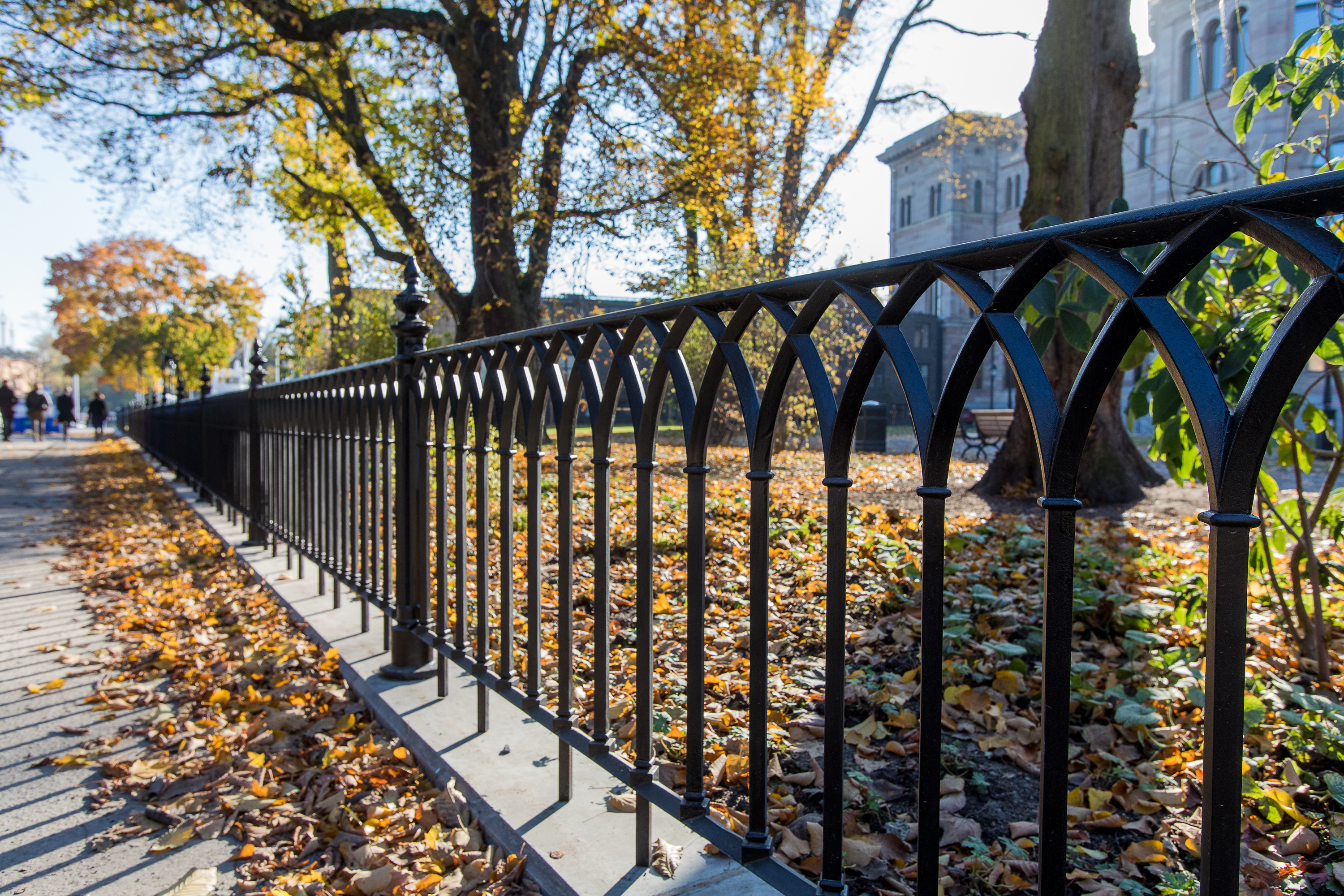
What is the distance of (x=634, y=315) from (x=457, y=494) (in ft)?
4.33

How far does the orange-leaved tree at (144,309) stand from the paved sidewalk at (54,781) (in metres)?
32.6

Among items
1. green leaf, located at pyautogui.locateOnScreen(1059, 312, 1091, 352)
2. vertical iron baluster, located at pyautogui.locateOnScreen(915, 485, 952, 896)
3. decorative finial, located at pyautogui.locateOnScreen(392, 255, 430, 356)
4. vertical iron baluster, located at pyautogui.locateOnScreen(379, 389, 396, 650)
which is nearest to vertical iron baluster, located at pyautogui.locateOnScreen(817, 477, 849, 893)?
vertical iron baluster, located at pyautogui.locateOnScreen(915, 485, 952, 896)

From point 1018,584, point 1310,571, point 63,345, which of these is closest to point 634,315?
point 1310,571

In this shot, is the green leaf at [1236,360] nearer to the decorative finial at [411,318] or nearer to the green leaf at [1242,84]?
the green leaf at [1242,84]

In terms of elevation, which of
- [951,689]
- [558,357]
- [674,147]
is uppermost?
[674,147]

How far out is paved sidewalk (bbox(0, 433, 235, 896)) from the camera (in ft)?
7.10

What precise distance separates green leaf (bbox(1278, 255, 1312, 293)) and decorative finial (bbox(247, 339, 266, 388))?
261 inches

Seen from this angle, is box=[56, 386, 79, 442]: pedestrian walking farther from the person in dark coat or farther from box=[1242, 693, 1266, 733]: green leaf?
box=[1242, 693, 1266, 733]: green leaf

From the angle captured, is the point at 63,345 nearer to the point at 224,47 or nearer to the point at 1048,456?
the point at 224,47

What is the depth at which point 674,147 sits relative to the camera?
10820 mm

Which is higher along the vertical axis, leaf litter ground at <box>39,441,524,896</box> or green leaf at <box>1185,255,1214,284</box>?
green leaf at <box>1185,255,1214,284</box>

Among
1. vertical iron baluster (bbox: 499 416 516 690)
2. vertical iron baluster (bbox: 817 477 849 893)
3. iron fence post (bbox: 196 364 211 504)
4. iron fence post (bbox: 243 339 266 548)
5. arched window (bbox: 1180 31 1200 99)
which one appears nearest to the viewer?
vertical iron baluster (bbox: 817 477 849 893)

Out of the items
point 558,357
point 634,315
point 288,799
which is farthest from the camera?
point 288,799

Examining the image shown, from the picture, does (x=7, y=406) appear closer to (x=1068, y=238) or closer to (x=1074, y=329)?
(x=1074, y=329)
